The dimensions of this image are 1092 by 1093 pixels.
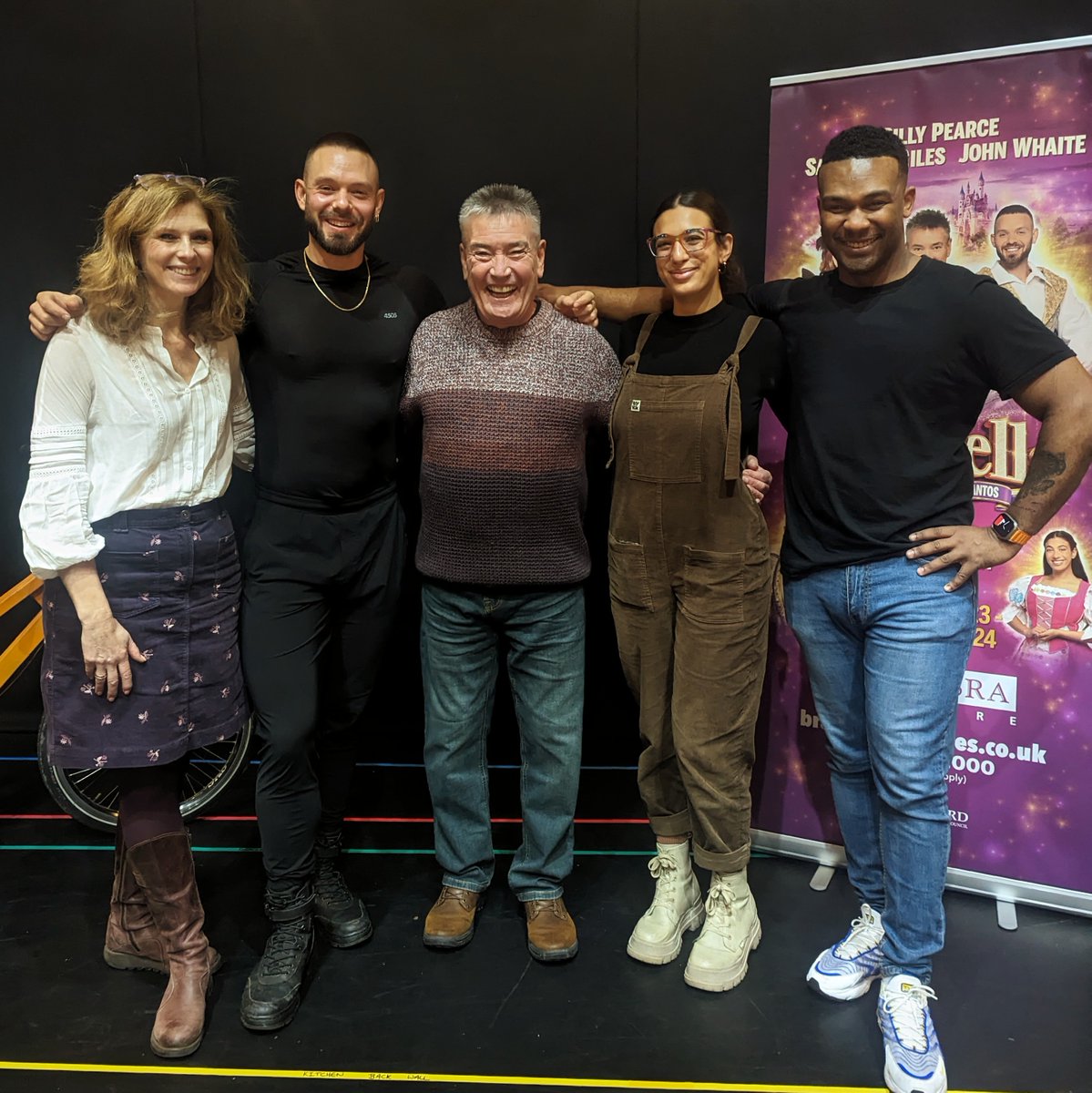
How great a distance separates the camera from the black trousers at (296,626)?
2336mm

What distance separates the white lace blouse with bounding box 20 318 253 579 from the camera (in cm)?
201

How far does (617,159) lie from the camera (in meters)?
3.19

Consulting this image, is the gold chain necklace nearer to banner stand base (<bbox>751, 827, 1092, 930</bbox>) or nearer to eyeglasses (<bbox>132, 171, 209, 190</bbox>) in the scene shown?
eyeglasses (<bbox>132, 171, 209, 190</bbox>)

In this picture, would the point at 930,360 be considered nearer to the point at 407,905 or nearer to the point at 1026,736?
the point at 1026,736

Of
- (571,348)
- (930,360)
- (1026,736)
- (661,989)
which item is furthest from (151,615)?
(1026,736)

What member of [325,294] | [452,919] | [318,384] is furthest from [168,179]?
[452,919]

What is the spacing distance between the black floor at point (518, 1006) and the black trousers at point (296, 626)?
15.2 inches

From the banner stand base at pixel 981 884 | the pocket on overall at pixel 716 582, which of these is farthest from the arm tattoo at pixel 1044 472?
the banner stand base at pixel 981 884

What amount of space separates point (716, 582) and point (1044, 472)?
78cm

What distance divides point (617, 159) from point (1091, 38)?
4.68ft

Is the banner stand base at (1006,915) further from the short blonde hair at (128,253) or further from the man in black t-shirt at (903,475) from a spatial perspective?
the short blonde hair at (128,253)

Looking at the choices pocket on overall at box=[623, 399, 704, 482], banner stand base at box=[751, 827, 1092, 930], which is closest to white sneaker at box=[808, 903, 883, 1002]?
banner stand base at box=[751, 827, 1092, 930]

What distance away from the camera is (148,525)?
2.12 m

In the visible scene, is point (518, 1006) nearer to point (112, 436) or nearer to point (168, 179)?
point (112, 436)
